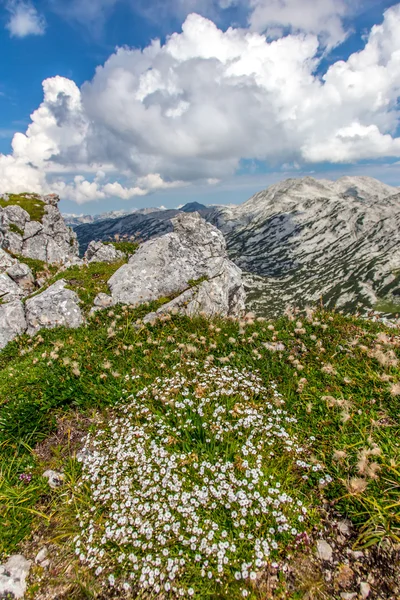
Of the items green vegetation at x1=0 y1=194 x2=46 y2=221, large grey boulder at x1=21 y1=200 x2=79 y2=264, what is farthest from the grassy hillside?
green vegetation at x1=0 y1=194 x2=46 y2=221

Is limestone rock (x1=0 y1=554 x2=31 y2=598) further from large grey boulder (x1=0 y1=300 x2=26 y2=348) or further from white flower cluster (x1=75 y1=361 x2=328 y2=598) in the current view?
large grey boulder (x1=0 y1=300 x2=26 y2=348)

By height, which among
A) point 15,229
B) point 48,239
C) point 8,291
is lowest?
point 8,291

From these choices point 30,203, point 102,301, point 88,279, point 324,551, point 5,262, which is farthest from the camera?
point 30,203

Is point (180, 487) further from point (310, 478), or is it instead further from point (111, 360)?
point (111, 360)

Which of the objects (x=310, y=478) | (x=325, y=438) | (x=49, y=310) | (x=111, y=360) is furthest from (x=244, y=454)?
(x=49, y=310)

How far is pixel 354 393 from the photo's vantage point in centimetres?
721

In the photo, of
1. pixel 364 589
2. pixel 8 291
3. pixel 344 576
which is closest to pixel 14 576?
pixel 344 576

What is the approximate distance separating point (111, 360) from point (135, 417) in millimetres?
2746

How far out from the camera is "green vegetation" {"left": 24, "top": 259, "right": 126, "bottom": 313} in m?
14.7

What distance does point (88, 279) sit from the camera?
1611 centimetres

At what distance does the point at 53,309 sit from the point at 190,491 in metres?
11.4

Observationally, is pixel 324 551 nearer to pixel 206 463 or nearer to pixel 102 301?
pixel 206 463

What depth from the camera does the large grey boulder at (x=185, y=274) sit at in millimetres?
14586

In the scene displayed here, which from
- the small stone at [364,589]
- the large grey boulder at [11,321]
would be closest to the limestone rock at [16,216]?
the large grey boulder at [11,321]
